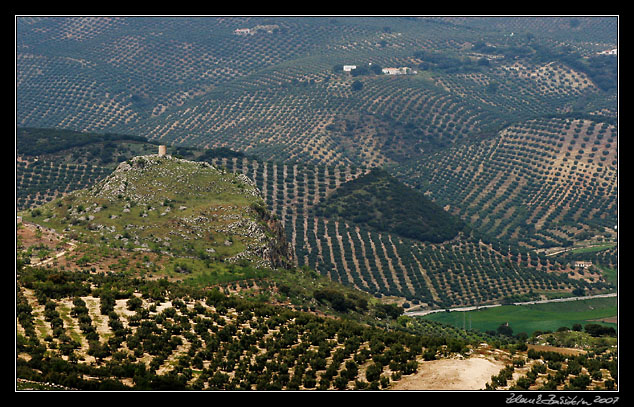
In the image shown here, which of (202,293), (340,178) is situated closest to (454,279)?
(340,178)

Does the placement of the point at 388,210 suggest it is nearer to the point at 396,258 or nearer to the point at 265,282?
the point at 396,258

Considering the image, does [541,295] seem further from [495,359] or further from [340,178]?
[495,359]

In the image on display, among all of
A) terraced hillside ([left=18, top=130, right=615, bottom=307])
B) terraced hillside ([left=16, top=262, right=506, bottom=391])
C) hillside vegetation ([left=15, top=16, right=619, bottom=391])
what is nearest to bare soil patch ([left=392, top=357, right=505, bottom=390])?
hillside vegetation ([left=15, top=16, right=619, bottom=391])

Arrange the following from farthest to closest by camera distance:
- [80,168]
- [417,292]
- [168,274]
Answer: [80,168]
[417,292]
[168,274]

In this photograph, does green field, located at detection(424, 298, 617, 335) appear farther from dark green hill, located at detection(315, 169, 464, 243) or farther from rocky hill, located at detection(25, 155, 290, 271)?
dark green hill, located at detection(315, 169, 464, 243)

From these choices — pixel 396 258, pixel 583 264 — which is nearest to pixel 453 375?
pixel 396 258

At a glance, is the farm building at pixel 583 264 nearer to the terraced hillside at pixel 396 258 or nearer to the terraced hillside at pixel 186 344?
the terraced hillside at pixel 396 258

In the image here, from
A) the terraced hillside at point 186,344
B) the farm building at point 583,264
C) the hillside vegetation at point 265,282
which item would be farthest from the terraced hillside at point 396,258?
the terraced hillside at point 186,344
